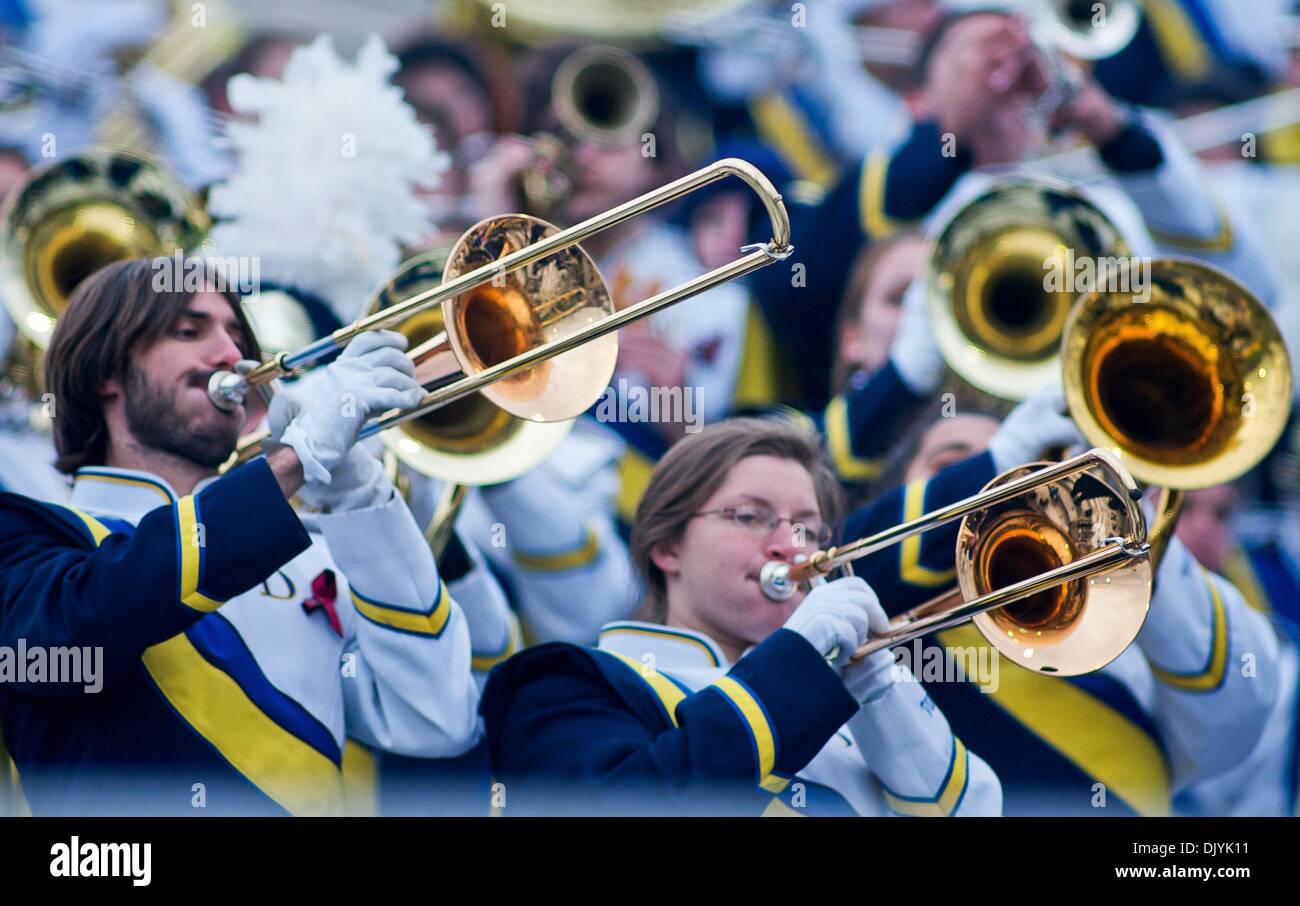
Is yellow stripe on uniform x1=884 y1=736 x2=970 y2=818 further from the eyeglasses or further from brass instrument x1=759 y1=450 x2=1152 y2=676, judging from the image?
the eyeglasses

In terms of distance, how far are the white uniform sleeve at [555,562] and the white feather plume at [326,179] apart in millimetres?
614

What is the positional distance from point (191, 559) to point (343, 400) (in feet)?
1.45

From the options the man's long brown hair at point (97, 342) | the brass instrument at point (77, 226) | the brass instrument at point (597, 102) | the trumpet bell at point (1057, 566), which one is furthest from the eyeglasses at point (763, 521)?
the brass instrument at point (77, 226)

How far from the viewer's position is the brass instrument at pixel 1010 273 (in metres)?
5.79

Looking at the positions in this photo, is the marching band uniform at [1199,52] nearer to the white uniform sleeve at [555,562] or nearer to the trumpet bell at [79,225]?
the white uniform sleeve at [555,562]

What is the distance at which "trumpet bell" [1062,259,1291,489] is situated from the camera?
17.5 feet

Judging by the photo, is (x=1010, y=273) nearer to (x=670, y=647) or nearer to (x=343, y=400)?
(x=670, y=647)

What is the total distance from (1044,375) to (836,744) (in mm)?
1236

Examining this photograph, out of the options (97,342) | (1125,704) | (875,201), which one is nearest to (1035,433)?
(1125,704)

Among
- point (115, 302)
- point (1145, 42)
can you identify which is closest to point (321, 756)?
point (115, 302)

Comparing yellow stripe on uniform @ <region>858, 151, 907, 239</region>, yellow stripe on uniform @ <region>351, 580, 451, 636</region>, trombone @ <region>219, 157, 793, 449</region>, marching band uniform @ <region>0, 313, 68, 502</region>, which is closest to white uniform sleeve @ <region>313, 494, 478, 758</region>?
yellow stripe on uniform @ <region>351, 580, 451, 636</region>

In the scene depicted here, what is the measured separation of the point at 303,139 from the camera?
5566 mm

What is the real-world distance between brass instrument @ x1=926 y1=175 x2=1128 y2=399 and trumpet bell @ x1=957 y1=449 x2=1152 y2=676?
2.94ft
